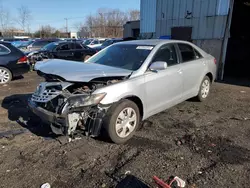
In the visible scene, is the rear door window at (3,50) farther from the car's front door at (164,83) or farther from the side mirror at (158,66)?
the side mirror at (158,66)

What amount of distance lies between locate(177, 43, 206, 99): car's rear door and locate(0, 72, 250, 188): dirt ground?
0.59 metres

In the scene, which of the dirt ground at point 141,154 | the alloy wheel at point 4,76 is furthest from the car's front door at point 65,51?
the dirt ground at point 141,154

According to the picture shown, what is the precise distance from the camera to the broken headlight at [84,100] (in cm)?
325

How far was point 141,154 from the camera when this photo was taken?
3398 millimetres

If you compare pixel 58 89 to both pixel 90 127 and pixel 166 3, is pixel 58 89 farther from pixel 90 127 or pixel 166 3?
pixel 166 3

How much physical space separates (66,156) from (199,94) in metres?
3.77

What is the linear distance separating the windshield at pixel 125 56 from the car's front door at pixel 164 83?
0.77ft

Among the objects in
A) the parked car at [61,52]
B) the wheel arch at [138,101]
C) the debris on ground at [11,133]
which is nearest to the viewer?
the wheel arch at [138,101]

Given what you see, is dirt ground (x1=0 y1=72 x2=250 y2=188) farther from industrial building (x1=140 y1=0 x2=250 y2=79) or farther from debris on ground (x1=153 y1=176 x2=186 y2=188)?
industrial building (x1=140 y1=0 x2=250 y2=79)

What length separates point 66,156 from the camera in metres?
3.37

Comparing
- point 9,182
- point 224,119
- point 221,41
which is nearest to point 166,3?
point 221,41

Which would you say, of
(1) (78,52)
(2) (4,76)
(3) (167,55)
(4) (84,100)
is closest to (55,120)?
(4) (84,100)

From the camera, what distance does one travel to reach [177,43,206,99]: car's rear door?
16.3ft

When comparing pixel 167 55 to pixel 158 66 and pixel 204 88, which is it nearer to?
pixel 158 66
